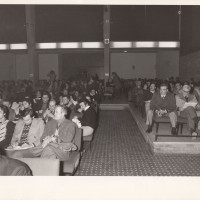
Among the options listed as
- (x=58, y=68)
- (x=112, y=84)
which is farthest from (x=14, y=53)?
(x=112, y=84)

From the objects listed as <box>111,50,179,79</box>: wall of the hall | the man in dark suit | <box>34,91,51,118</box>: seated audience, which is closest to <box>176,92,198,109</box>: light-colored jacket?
<box>34,91,51,118</box>: seated audience

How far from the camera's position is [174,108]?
696 cm

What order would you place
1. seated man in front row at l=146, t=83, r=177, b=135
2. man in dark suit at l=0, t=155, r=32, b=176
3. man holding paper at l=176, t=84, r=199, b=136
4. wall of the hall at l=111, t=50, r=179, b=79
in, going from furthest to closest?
wall of the hall at l=111, t=50, r=179, b=79 → seated man in front row at l=146, t=83, r=177, b=135 → man holding paper at l=176, t=84, r=199, b=136 → man in dark suit at l=0, t=155, r=32, b=176

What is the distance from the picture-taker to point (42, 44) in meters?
19.6

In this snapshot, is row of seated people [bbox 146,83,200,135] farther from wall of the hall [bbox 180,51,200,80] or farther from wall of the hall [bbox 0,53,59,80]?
wall of the hall [bbox 0,53,59,80]

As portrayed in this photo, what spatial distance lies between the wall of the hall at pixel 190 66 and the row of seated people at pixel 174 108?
24.6 feet

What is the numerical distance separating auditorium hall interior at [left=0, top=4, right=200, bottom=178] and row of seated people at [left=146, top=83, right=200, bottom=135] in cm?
2

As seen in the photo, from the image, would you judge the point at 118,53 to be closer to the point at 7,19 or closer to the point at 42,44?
the point at 42,44

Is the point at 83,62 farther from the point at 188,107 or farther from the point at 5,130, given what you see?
the point at 5,130

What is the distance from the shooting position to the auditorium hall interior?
5.02 m

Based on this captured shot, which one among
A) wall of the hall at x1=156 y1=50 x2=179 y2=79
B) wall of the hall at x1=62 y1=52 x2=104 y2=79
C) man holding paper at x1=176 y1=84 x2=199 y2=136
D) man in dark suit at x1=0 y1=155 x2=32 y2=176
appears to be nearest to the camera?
man in dark suit at x1=0 y1=155 x2=32 y2=176

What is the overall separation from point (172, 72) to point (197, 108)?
13808 mm

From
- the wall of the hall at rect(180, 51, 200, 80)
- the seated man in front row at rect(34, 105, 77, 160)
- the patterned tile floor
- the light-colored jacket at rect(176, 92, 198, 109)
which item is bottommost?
the patterned tile floor

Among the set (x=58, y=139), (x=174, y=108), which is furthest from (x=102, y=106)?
(x=58, y=139)
